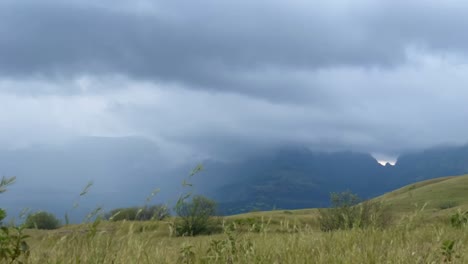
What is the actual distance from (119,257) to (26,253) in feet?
2.54

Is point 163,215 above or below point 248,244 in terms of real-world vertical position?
above

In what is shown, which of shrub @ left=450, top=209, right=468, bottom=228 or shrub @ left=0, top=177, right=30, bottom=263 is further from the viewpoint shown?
shrub @ left=450, top=209, right=468, bottom=228

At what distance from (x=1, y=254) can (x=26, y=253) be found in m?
0.30

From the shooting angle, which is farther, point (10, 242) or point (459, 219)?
point (459, 219)

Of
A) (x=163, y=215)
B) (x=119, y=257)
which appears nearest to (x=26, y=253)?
(x=119, y=257)

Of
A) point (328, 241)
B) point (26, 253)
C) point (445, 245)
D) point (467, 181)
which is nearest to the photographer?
point (26, 253)

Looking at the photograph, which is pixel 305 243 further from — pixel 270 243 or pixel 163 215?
pixel 163 215

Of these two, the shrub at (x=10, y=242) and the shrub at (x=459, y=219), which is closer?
the shrub at (x=10, y=242)

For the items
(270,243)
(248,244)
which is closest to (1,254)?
(248,244)

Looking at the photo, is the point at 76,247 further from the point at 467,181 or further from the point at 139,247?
the point at 467,181

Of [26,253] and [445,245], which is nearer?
[26,253]

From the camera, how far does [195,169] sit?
4484mm

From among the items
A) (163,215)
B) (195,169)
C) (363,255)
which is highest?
(195,169)

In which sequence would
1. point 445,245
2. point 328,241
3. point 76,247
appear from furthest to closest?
point 328,241, point 445,245, point 76,247
